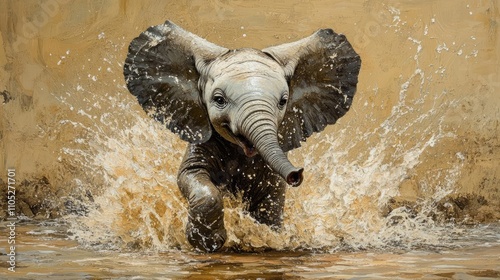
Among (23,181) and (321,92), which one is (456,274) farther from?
(23,181)

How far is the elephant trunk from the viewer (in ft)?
15.6

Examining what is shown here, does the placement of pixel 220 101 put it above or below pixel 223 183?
above

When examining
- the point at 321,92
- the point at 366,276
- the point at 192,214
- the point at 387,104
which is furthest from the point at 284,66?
the point at 387,104

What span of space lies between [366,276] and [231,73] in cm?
124

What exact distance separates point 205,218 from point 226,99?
553 mm

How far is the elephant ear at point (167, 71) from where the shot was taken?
5.63 meters

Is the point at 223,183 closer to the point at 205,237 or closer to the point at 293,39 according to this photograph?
the point at 205,237

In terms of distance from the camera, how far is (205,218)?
5094 millimetres

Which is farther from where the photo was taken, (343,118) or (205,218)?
(343,118)

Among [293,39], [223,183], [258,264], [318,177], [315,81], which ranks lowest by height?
[258,264]

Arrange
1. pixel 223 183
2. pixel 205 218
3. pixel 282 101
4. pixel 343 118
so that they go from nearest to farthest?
pixel 205 218 < pixel 282 101 < pixel 223 183 < pixel 343 118

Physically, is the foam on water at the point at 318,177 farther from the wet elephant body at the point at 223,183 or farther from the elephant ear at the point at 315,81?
the elephant ear at the point at 315,81

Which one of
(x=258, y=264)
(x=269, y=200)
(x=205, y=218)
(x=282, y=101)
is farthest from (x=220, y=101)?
(x=258, y=264)

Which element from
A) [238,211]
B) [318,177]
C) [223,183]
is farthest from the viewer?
[318,177]
